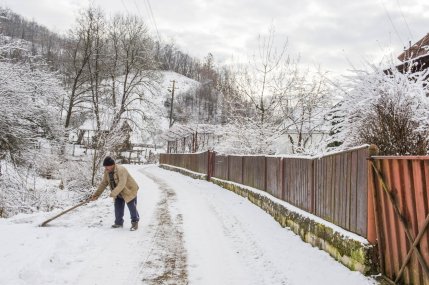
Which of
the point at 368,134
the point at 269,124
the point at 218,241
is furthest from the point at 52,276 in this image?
the point at 269,124

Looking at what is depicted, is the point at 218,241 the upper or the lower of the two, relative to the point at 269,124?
lower

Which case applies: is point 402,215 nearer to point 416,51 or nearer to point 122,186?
point 122,186

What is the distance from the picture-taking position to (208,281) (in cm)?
514

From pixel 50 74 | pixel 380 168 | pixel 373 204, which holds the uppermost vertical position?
pixel 50 74

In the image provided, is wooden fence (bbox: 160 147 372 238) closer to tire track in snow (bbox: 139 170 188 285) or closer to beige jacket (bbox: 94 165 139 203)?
tire track in snow (bbox: 139 170 188 285)

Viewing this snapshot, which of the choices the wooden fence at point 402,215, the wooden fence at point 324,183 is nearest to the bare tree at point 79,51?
the wooden fence at point 324,183

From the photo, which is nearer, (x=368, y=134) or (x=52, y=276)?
(x=52, y=276)

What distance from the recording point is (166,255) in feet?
20.7

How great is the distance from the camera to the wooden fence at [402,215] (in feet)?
13.3

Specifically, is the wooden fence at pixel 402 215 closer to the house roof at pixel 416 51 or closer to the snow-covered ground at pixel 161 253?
the snow-covered ground at pixel 161 253

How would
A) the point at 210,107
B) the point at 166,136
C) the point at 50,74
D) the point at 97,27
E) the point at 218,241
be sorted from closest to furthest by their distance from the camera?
the point at 218,241
the point at 50,74
the point at 97,27
the point at 166,136
the point at 210,107

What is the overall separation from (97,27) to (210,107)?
6661 centimetres

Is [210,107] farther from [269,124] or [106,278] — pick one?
[106,278]

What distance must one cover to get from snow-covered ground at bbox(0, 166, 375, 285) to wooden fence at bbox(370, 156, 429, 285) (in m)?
0.49
